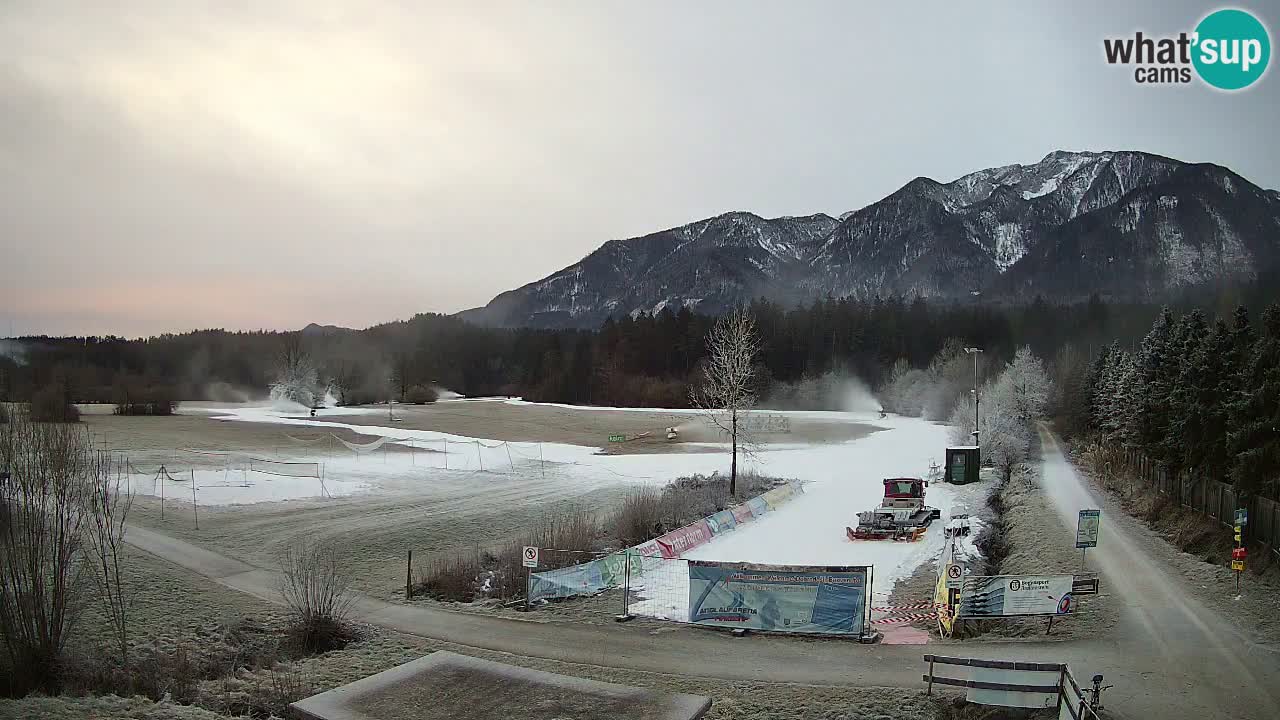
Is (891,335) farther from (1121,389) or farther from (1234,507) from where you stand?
(1234,507)

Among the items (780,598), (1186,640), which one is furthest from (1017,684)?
(1186,640)

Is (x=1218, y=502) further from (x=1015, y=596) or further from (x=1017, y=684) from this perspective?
(x=1017, y=684)

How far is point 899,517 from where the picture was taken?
31.1m

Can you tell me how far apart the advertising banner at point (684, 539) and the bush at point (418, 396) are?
115311 millimetres

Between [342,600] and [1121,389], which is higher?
[1121,389]

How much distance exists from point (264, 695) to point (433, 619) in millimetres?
5649

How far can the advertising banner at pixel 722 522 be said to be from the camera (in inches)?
1183

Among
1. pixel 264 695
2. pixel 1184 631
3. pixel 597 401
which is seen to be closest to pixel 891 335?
pixel 597 401

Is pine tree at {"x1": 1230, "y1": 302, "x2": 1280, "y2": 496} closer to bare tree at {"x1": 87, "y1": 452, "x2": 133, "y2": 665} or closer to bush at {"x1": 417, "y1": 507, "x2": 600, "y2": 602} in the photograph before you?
bush at {"x1": 417, "y1": 507, "x2": 600, "y2": 602}

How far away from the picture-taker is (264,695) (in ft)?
42.8

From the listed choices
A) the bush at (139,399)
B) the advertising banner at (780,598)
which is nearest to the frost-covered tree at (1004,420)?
the advertising banner at (780,598)

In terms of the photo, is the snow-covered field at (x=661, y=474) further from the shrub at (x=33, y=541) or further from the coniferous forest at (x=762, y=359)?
the coniferous forest at (x=762, y=359)

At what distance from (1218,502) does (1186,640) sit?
43.5ft

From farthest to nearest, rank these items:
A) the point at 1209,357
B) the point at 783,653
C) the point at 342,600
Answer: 1. the point at 1209,357
2. the point at 342,600
3. the point at 783,653
